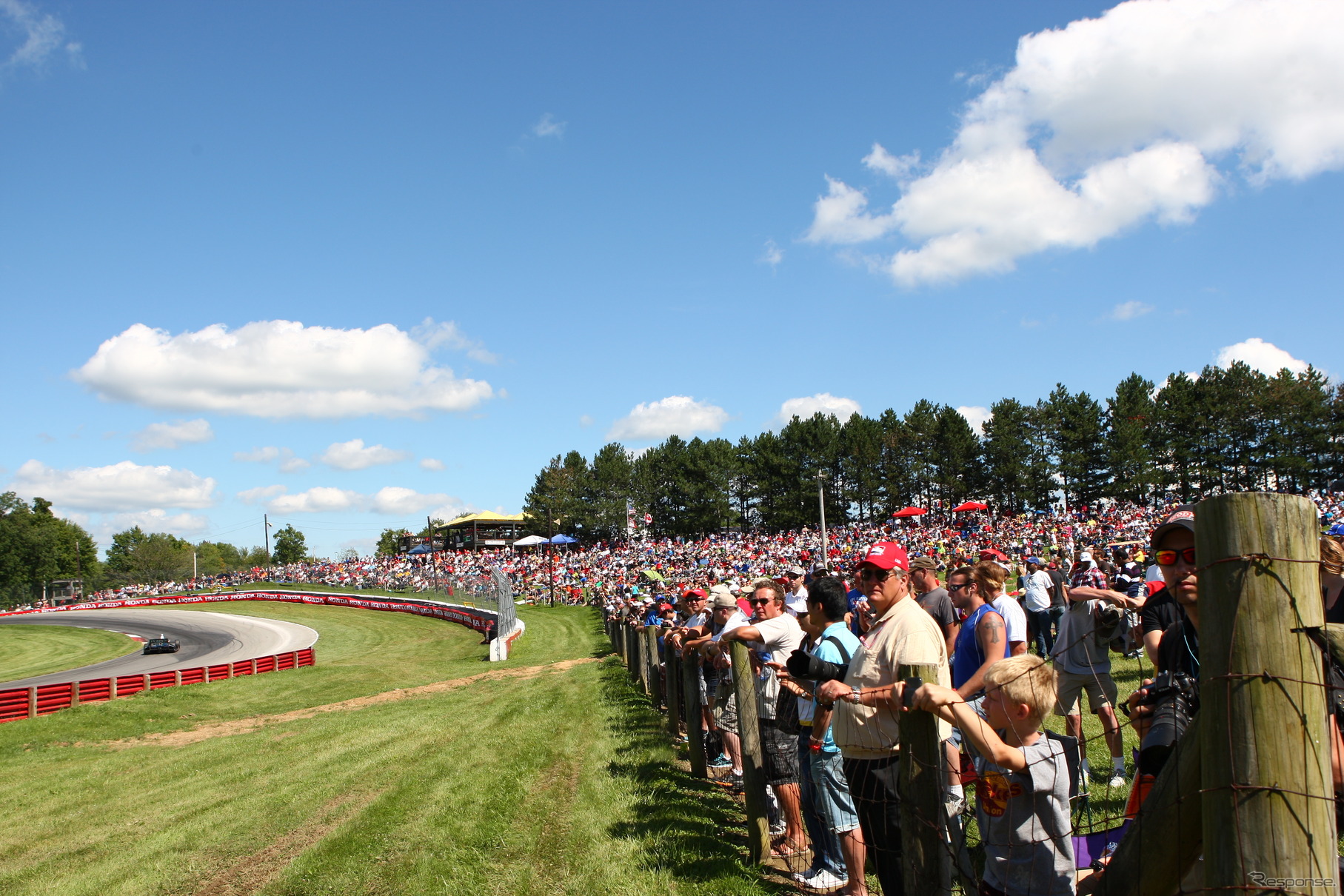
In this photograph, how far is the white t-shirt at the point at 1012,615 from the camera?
588 centimetres

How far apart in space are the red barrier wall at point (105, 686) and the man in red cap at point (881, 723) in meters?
23.0

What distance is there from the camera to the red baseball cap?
15.3ft

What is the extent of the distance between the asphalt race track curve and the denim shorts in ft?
77.3

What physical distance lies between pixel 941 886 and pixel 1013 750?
21.4 inches

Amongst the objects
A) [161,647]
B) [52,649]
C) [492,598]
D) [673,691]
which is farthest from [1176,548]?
[52,649]

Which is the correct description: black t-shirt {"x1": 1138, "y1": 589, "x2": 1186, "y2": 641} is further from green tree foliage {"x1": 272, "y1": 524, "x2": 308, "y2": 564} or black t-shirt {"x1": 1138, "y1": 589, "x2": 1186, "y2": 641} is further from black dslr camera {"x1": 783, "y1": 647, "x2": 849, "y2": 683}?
green tree foliage {"x1": 272, "y1": 524, "x2": 308, "y2": 564}

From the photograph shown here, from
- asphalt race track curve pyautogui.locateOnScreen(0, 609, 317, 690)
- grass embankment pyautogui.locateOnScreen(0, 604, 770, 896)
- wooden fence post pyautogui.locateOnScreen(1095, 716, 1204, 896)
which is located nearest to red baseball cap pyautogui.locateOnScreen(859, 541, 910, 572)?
grass embankment pyautogui.locateOnScreen(0, 604, 770, 896)

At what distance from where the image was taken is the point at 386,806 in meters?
8.22

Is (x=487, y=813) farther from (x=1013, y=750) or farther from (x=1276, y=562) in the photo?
(x=1276, y=562)

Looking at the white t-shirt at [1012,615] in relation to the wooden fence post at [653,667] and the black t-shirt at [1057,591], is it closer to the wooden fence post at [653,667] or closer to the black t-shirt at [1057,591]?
the wooden fence post at [653,667]

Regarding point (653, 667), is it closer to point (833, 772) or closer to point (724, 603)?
point (724, 603)

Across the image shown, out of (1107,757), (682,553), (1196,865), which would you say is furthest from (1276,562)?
(682,553)

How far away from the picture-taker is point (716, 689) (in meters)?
8.17

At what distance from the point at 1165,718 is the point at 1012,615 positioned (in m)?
2.94
